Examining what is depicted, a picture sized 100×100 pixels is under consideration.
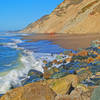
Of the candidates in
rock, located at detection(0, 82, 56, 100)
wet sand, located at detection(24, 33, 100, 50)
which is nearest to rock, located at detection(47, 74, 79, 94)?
rock, located at detection(0, 82, 56, 100)

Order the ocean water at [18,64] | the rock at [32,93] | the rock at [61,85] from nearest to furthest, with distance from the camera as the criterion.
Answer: the rock at [32,93] → the rock at [61,85] → the ocean water at [18,64]

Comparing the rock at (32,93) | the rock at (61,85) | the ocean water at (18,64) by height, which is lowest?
the ocean water at (18,64)

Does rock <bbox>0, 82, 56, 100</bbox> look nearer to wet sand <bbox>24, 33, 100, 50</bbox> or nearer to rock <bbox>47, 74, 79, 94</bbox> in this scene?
rock <bbox>47, 74, 79, 94</bbox>

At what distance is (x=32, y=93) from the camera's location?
9.35ft

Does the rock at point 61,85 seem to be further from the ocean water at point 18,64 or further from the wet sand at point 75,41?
the wet sand at point 75,41

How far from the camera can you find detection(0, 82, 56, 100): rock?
2.84m

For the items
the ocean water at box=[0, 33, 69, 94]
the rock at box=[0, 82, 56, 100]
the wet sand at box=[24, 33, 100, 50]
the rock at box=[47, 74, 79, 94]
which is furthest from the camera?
the wet sand at box=[24, 33, 100, 50]

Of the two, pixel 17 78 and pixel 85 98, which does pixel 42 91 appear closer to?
pixel 85 98

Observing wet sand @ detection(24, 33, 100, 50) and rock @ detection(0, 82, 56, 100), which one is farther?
wet sand @ detection(24, 33, 100, 50)

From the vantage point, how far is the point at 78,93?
10.0 ft

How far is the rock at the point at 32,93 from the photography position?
9.30 feet

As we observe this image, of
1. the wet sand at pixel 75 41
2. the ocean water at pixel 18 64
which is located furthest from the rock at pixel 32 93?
the wet sand at pixel 75 41

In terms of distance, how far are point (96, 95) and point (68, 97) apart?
0.61 metres

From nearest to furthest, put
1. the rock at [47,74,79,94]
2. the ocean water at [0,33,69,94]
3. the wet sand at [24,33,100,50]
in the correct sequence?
the rock at [47,74,79,94] → the ocean water at [0,33,69,94] → the wet sand at [24,33,100,50]
